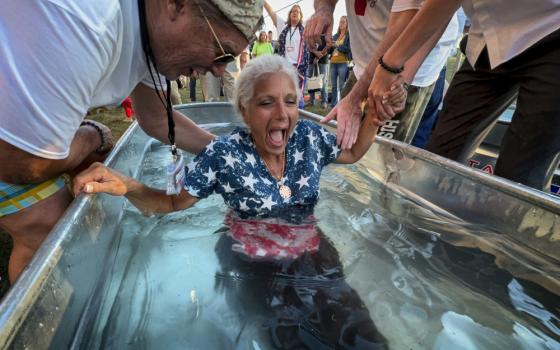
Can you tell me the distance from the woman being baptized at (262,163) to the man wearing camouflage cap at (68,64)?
1.24 feet

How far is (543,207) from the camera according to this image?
130 cm

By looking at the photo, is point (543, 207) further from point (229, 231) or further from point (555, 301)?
point (229, 231)

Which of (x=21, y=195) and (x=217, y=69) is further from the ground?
(x=217, y=69)

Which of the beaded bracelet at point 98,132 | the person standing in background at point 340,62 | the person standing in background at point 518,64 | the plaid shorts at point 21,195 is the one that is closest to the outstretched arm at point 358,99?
the person standing in background at point 518,64

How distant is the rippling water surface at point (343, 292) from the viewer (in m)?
1.29

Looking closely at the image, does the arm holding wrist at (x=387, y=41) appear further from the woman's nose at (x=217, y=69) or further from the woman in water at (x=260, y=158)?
the woman's nose at (x=217, y=69)

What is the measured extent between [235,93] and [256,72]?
0.19 meters

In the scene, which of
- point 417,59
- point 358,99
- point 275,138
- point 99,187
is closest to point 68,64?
point 99,187

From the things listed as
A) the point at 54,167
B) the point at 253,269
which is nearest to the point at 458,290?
the point at 253,269

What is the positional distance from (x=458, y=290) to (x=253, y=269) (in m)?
0.97

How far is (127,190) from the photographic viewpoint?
1.37m

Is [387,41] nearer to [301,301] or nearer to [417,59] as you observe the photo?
[417,59]

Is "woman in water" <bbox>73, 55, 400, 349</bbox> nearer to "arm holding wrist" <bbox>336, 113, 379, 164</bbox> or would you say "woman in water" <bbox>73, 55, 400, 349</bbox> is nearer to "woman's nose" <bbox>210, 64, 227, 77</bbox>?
"arm holding wrist" <bbox>336, 113, 379, 164</bbox>

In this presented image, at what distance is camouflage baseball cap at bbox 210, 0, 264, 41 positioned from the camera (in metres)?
1.04
